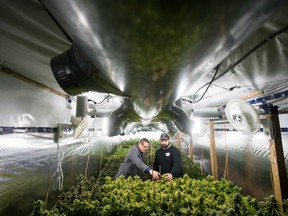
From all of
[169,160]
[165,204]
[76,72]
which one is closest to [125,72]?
[76,72]

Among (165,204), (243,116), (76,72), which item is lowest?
(165,204)

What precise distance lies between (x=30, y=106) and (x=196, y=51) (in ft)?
9.10

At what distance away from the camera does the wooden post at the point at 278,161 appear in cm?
327

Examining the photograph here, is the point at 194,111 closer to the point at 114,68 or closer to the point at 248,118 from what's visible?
the point at 248,118

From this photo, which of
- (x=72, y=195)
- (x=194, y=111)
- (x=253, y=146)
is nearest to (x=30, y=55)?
(x=72, y=195)

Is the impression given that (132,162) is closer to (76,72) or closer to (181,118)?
(181,118)

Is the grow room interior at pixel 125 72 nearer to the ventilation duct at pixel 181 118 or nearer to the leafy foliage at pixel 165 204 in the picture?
the ventilation duct at pixel 181 118

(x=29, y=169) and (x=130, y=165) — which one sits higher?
(x=29, y=169)

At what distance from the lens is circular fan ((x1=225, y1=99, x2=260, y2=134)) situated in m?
2.50

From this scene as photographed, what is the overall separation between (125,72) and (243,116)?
2.47 m

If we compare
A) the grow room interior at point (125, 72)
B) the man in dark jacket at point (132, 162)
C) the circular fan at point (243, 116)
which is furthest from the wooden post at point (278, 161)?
the man in dark jacket at point (132, 162)

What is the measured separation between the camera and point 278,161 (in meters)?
3.33

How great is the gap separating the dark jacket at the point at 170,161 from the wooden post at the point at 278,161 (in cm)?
201

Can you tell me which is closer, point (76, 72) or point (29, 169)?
point (76, 72)
